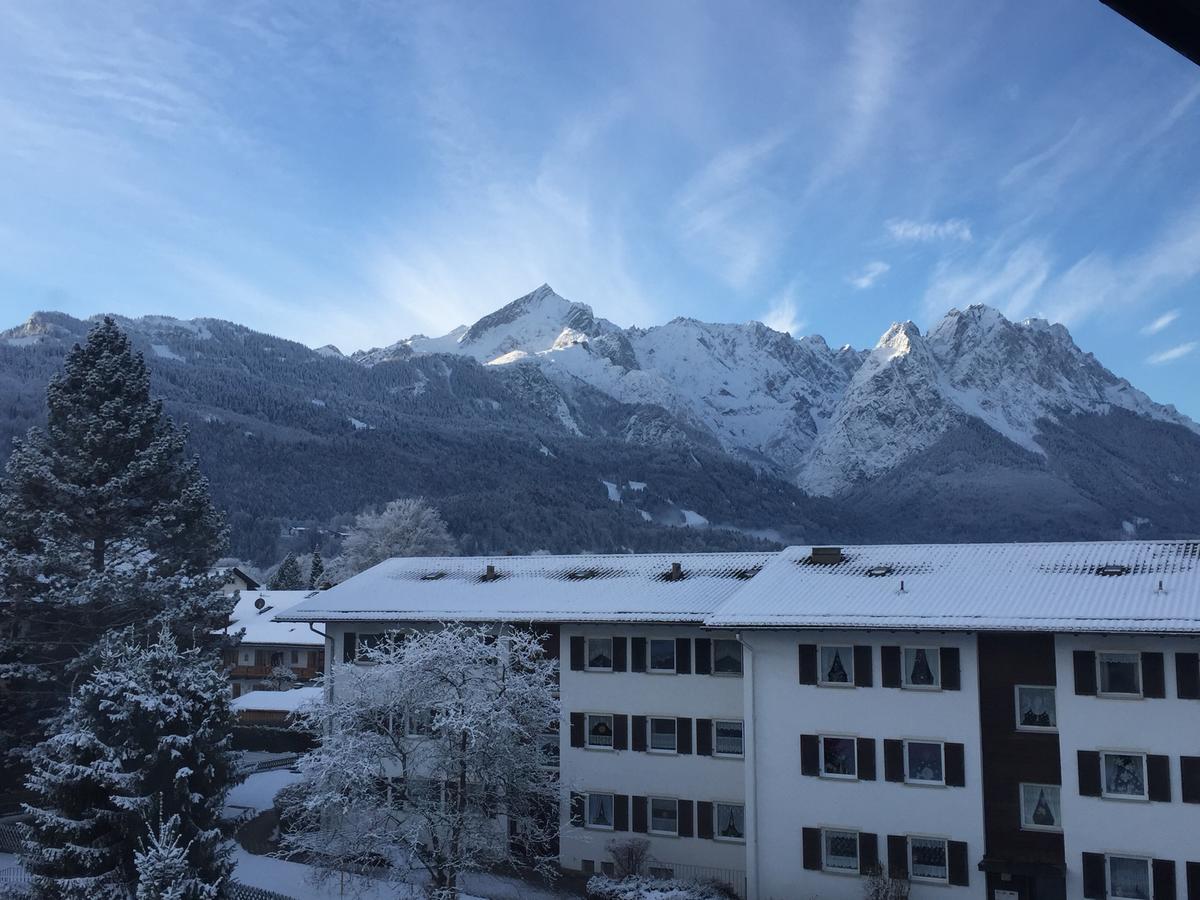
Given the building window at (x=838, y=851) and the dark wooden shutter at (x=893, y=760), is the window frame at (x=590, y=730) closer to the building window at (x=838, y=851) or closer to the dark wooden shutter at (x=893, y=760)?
the building window at (x=838, y=851)

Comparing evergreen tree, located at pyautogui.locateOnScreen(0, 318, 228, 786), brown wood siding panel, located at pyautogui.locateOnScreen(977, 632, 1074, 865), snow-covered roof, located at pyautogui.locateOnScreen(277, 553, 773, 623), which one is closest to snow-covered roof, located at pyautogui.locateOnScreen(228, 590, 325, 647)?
evergreen tree, located at pyautogui.locateOnScreen(0, 318, 228, 786)

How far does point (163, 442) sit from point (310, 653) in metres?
40.9

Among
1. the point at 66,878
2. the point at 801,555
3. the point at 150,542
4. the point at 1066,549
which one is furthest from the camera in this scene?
the point at 150,542

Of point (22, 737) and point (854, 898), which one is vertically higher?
point (22, 737)

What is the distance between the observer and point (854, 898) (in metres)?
31.8

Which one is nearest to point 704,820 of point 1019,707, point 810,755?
point 810,755

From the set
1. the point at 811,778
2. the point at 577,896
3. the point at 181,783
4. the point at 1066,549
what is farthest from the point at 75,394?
the point at 1066,549

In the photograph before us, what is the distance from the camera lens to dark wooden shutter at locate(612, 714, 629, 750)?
125ft

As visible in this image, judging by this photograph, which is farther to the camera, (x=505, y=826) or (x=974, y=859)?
(x=505, y=826)

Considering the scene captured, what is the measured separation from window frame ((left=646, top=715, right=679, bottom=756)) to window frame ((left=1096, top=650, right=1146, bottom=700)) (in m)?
14.1

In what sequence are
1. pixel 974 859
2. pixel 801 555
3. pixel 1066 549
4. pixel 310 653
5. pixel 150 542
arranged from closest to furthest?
pixel 974 859 → pixel 1066 549 → pixel 801 555 → pixel 150 542 → pixel 310 653

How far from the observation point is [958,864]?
101 ft

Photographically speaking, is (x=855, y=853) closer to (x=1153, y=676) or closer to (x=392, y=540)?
(x=1153, y=676)

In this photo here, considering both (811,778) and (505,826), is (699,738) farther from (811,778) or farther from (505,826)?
(505,826)
